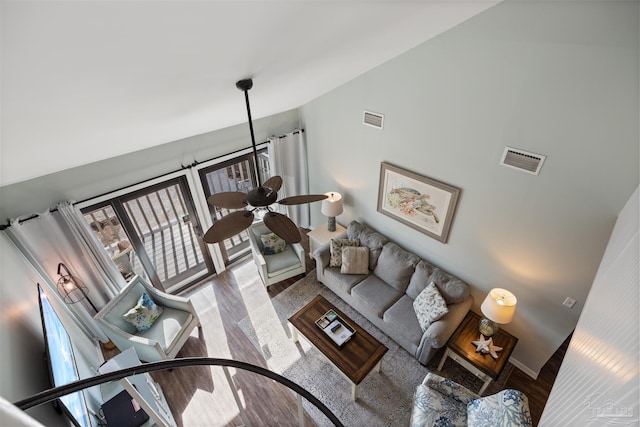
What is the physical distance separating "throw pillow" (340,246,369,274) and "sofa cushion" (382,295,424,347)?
2.14 ft

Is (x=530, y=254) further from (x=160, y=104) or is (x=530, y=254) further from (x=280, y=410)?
(x=160, y=104)

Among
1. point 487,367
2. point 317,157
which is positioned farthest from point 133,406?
point 317,157

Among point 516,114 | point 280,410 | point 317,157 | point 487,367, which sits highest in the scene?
point 516,114

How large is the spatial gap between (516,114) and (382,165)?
61.3 inches

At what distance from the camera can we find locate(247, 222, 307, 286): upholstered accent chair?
4.37m

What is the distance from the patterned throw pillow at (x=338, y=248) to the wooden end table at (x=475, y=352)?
65.4 inches

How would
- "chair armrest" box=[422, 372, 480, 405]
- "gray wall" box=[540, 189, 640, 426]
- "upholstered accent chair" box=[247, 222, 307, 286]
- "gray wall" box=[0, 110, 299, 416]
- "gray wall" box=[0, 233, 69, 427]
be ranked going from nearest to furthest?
1. "gray wall" box=[540, 189, 640, 426]
2. "gray wall" box=[0, 233, 69, 427]
3. "gray wall" box=[0, 110, 299, 416]
4. "chair armrest" box=[422, 372, 480, 405]
5. "upholstered accent chair" box=[247, 222, 307, 286]

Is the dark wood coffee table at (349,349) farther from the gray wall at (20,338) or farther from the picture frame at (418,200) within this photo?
the gray wall at (20,338)

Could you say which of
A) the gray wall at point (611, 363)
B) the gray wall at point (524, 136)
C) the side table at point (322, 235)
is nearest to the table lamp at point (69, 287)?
the side table at point (322, 235)

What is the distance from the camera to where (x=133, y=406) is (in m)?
2.68

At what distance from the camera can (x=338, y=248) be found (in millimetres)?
4270

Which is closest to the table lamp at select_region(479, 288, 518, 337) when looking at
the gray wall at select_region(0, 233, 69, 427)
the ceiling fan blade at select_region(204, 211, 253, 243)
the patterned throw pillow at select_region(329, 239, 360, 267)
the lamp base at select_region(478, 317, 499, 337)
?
the lamp base at select_region(478, 317, 499, 337)

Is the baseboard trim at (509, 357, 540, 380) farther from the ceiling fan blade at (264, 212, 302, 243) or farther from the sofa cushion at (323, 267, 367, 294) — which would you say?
the ceiling fan blade at (264, 212, 302, 243)

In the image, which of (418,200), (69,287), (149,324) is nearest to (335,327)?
(418,200)
